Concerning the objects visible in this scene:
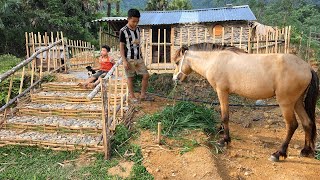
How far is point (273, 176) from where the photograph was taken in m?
3.70

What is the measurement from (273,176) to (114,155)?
2246 millimetres

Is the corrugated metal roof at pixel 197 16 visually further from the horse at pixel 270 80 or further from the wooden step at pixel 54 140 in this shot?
the wooden step at pixel 54 140

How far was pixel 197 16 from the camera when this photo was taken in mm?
16406

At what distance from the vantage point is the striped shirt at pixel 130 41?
5426 millimetres

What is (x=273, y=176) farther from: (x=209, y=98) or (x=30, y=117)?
(x=30, y=117)

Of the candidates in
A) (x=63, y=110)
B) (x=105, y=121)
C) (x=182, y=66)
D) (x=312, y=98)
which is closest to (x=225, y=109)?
(x=182, y=66)

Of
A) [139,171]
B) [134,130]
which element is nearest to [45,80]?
[134,130]

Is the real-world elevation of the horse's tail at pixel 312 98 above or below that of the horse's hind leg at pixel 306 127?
above

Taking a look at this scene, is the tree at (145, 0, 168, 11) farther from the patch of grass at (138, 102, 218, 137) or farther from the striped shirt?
the patch of grass at (138, 102, 218, 137)

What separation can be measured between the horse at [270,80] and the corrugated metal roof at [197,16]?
11.1 m

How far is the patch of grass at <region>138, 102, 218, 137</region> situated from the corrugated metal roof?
1090cm

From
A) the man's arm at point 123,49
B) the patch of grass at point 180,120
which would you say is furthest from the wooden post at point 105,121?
the man's arm at point 123,49

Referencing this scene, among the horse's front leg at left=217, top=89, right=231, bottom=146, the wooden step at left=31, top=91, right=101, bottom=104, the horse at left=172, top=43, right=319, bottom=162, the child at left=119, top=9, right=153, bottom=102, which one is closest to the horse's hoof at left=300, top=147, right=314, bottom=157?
the horse at left=172, top=43, right=319, bottom=162

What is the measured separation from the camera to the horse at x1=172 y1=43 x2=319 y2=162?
3852 millimetres
